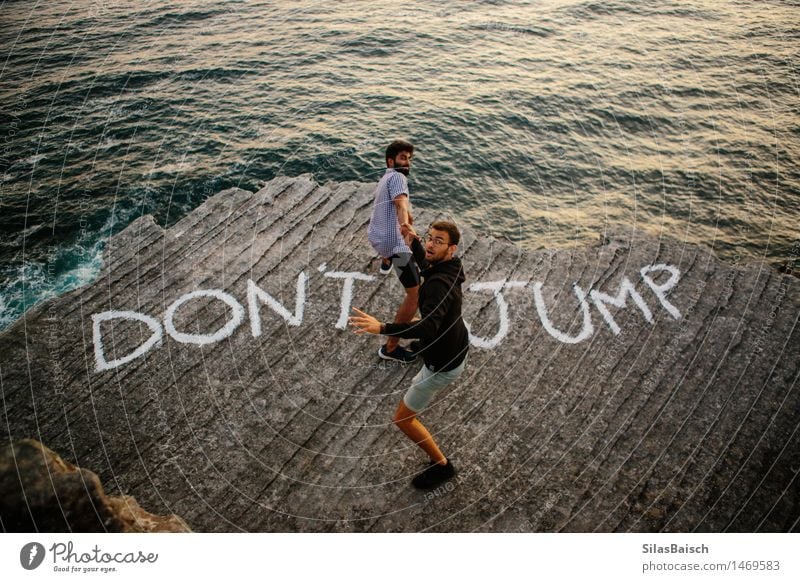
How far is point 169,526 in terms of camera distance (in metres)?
4.52

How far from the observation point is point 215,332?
6.77 meters

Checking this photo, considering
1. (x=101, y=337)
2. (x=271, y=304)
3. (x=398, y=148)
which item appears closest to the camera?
(x=398, y=148)

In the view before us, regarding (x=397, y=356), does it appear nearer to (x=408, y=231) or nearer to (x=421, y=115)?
(x=408, y=231)

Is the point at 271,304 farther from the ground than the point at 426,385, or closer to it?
closer to it

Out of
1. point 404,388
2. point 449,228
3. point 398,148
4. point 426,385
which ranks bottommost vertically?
point 404,388

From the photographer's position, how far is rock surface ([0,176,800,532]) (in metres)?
5.08

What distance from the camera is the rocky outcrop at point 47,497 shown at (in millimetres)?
3904

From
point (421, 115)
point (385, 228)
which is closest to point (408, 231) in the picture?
point (385, 228)

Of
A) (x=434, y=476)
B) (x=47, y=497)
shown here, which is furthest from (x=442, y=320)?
(x=47, y=497)

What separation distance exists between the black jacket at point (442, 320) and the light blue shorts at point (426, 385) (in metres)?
0.07

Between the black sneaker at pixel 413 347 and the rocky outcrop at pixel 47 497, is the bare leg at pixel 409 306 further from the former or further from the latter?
the rocky outcrop at pixel 47 497

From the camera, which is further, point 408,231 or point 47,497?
point 408,231

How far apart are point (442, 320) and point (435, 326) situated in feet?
0.56

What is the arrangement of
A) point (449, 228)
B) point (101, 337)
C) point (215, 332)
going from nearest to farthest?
point (449, 228), point (101, 337), point (215, 332)
